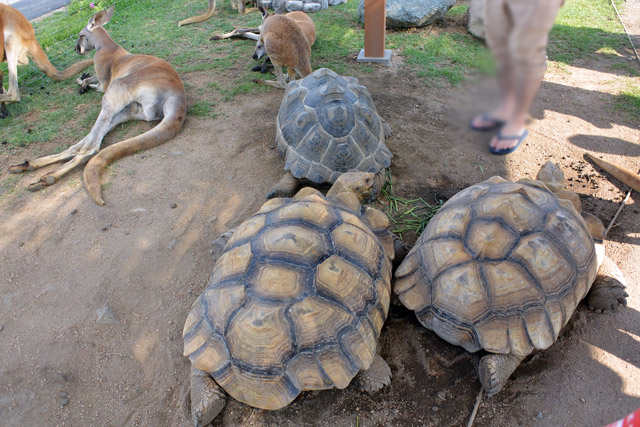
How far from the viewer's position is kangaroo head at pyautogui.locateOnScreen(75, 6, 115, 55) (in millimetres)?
5996

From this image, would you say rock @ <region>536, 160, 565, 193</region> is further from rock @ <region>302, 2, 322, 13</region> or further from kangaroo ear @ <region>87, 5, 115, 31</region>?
rock @ <region>302, 2, 322, 13</region>

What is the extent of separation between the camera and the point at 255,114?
18.6 ft

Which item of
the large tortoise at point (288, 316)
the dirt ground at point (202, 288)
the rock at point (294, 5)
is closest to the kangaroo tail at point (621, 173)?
the dirt ground at point (202, 288)

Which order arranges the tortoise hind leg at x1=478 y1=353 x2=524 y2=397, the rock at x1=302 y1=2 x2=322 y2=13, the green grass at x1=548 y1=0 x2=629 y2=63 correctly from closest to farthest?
1. the tortoise hind leg at x1=478 y1=353 x2=524 y2=397
2. the green grass at x1=548 y1=0 x2=629 y2=63
3. the rock at x1=302 y1=2 x2=322 y2=13

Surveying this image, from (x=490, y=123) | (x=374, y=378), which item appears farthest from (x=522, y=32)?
(x=374, y=378)

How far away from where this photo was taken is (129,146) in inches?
192

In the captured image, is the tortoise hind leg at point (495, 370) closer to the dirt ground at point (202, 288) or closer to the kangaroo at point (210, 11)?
the dirt ground at point (202, 288)

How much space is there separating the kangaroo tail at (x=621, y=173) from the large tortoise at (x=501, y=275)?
194 cm

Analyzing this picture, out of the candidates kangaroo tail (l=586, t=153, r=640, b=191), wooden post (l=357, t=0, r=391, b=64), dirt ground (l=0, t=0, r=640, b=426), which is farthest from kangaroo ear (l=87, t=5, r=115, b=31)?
kangaroo tail (l=586, t=153, r=640, b=191)

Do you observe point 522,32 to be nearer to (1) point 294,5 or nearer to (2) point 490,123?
(2) point 490,123

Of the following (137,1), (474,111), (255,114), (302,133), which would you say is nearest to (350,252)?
(302,133)

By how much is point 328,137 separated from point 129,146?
253 cm

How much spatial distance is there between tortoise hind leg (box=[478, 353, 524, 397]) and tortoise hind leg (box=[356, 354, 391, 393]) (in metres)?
0.61

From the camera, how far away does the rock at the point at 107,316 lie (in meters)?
3.22
